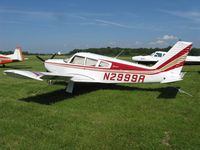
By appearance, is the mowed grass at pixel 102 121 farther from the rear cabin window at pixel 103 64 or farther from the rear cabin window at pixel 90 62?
the rear cabin window at pixel 90 62

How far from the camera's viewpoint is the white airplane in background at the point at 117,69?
8.48m

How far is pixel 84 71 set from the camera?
9.72 metres

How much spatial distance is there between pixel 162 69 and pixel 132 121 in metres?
3.39

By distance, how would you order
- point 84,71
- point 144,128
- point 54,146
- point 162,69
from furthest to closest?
point 84,71, point 162,69, point 144,128, point 54,146

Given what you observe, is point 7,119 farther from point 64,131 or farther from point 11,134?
point 64,131

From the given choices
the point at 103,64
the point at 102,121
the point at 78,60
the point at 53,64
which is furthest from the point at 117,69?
the point at 102,121

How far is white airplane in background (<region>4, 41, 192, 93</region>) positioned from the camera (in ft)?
27.8

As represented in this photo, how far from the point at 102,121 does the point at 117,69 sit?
3549 millimetres

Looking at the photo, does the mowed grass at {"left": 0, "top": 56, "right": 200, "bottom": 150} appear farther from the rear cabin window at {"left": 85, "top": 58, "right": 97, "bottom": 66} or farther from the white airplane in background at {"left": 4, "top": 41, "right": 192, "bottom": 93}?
the rear cabin window at {"left": 85, "top": 58, "right": 97, "bottom": 66}

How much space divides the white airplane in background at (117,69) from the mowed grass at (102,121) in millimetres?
584

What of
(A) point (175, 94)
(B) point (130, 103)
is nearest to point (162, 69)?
(A) point (175, 94)

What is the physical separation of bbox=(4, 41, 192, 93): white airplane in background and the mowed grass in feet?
1.92

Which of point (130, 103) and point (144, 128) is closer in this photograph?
point (144, 128)

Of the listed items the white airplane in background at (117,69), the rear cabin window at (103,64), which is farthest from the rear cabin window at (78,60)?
the rear cabin window at (103,64)
